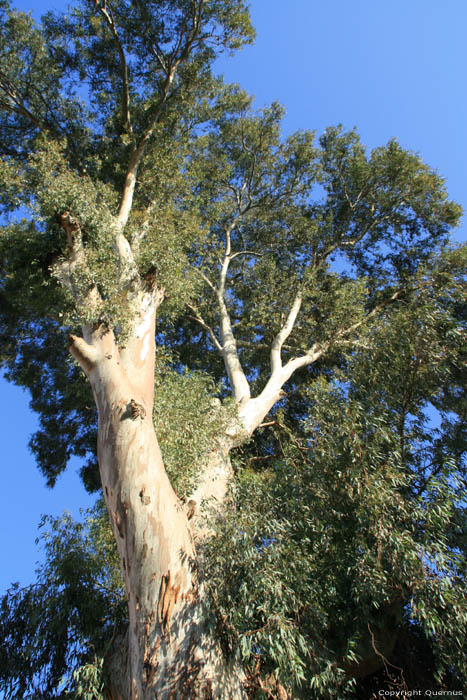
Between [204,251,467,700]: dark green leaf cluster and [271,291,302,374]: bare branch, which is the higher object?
[271,291,302,374]: bare branch

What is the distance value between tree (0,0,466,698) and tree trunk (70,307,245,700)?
26mm

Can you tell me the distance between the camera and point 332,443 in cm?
654

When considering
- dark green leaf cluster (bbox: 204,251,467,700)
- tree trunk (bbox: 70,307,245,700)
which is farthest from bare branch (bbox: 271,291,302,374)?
tree trunk (bbox: 70,307,245,700)

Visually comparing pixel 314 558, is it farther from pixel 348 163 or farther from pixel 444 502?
pixel 348 163

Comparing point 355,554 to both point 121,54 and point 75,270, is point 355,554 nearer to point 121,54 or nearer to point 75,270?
point 75,270

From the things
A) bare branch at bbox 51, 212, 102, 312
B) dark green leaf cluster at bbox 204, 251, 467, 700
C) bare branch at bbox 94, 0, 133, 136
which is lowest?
dark green leaf cluster at bbox 204, 251, 467, 700

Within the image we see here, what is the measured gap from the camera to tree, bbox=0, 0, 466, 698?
5.02m

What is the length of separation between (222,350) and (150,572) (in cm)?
766

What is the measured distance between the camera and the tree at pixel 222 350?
502cm

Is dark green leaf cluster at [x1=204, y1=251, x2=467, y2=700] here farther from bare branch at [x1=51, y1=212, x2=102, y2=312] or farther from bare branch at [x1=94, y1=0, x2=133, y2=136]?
bare branch at [x1=94, y1=0, x2=133, y2=136]

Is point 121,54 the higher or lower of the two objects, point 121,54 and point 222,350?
the higher

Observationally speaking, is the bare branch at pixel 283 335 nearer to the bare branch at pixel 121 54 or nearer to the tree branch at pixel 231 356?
the tree branch at pixel 231 356

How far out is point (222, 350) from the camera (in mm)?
12164

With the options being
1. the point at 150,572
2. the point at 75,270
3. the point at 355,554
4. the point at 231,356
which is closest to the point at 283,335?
the point at 231,356
